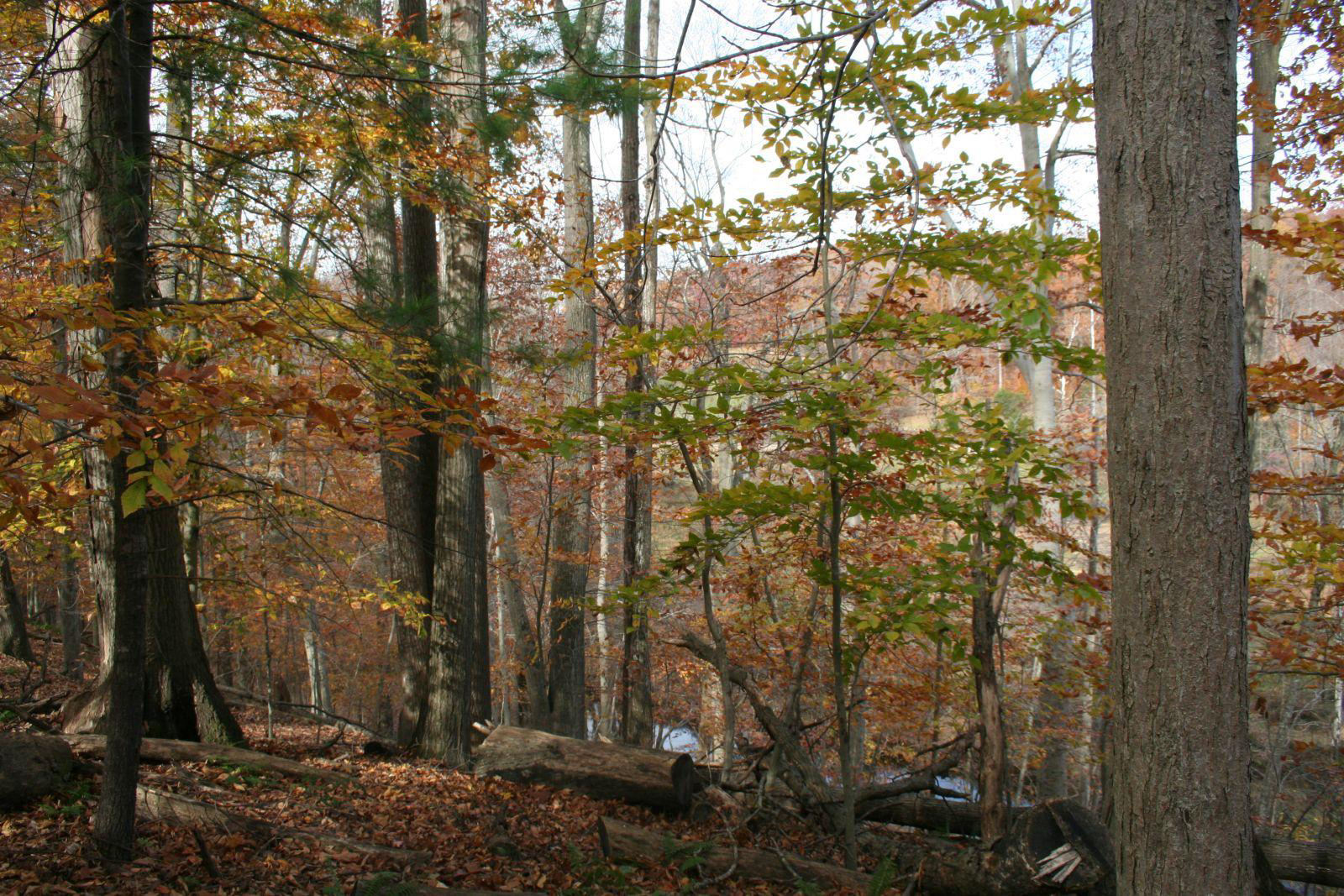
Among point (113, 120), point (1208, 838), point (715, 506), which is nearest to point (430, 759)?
point (715, 506)

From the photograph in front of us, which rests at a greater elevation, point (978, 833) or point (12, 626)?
point (12, 626)

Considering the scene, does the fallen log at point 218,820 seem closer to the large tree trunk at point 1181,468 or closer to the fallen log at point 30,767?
the fallen log at point 30,767

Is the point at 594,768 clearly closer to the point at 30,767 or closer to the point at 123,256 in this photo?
the point at 30,767

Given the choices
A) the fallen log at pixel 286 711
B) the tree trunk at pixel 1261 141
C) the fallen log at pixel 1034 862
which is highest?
the tree trunk at pixel 1261 141

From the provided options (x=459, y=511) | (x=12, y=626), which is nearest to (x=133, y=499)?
(x=459, y=511)

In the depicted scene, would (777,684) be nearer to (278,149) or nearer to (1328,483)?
(1328,483)

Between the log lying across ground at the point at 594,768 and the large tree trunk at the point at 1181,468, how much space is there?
4583 mm

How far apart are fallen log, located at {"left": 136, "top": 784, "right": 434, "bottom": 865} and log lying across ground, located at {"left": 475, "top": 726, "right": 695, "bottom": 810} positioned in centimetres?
192

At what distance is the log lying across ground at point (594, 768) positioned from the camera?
6559 mm

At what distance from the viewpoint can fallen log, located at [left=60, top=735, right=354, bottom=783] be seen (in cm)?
548

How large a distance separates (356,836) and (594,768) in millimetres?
2062

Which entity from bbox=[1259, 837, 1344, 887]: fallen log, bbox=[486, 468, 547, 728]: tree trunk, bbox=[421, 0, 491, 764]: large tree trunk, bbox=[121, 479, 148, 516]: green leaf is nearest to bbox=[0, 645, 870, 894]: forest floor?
bbox=[421, 0, 491, 764]: large tree trunk

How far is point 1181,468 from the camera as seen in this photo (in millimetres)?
2357

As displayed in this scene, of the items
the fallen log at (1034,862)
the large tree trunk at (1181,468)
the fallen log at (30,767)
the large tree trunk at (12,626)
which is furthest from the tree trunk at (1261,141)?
the large tree trunk at (12,626)
